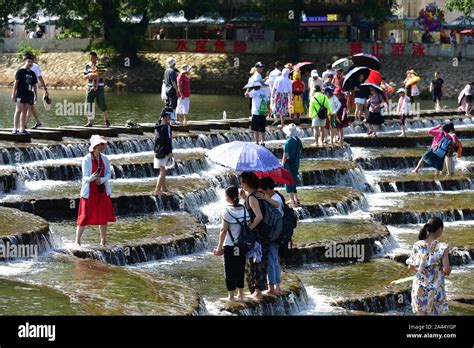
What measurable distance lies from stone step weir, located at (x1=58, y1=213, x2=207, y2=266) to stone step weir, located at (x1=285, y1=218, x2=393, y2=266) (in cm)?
175

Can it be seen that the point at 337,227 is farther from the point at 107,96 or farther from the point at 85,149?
the point at 107,96

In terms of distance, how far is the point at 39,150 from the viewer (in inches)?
1233

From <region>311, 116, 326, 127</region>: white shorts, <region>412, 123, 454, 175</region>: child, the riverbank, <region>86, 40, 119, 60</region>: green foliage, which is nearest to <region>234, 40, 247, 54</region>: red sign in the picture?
the riverbank

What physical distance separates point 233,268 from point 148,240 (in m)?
5.38

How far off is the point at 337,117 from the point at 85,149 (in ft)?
22.6

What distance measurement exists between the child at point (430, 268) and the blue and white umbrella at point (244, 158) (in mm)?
3158

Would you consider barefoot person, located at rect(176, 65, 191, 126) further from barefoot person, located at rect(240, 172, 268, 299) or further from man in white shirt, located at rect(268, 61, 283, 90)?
barefoot person, located at rect(240, 172, 268, 299)

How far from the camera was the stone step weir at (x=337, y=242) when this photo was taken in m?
24.5

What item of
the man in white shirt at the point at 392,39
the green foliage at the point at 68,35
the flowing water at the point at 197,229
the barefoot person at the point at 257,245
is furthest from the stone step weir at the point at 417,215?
the green foliage at the point at 68,35

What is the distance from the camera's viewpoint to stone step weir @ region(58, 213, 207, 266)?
22547 millimetres

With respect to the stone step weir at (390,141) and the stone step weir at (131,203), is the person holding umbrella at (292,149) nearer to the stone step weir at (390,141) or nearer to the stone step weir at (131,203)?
the stone step weir at (131,203)
